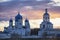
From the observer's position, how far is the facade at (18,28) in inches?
1395

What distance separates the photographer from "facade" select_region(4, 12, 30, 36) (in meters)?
35.4

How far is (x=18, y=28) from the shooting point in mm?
35625

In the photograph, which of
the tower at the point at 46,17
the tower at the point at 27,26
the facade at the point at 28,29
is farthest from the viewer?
the tower at the point at 27,26

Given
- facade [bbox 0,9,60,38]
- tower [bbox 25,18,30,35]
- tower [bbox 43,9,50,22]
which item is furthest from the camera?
tower [bbox 25,18,30,35]

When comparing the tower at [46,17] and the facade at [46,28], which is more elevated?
the tower at [46,17]

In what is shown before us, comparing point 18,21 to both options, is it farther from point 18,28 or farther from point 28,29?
point 28,29

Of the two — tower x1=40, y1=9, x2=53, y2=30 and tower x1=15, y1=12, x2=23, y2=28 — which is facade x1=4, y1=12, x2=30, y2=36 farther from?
tower x1=40, y1=9, x2=53, y2=30

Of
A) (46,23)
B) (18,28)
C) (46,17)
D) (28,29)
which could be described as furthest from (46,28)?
(18,28)

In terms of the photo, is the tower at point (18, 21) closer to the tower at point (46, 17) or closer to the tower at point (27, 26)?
the tower at point (27, 26)

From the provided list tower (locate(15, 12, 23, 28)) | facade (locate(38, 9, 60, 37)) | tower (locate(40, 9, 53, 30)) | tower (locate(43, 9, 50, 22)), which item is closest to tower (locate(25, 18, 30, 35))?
tower (locate(15, 12, 23, 28))

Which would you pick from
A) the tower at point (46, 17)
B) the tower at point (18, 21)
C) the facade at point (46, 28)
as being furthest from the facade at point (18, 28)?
the tower at point (46, 17)

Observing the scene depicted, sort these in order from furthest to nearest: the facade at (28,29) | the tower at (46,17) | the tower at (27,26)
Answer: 1. the tower at (27,26)
2. the facade at (28,29)
3. the tower at (46,17)

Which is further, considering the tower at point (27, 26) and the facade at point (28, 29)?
the tower at point (27, 26)

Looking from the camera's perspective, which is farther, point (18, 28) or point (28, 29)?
point (28, 29)
